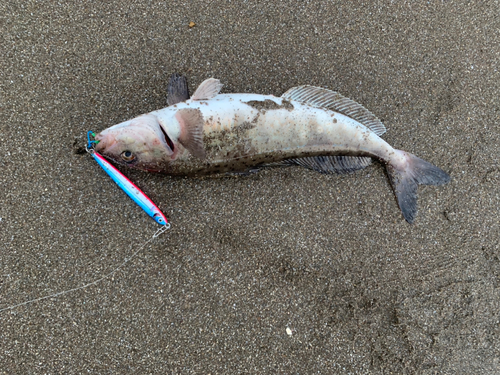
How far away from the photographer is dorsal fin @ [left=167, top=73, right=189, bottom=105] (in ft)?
9.43

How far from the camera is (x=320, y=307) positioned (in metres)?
2.99

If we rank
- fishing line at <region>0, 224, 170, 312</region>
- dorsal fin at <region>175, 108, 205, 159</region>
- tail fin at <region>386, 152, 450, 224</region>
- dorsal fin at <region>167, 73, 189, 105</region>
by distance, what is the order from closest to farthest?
dorsal fin at <region>175, 108, 205, 159</region>, fishing line at <region>0, 224, 170, 312</region>, dorsal fin at <region>167, 73, 189, 105</region>, tail fin at <region>386, 152, 450, 224</region>

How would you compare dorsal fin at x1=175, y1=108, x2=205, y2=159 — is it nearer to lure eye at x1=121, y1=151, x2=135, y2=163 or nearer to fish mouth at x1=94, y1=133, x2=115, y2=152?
lure eye at x1=121, y1=151, x2=135, y2=163

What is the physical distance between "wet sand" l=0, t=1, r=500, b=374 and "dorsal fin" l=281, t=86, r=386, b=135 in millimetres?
219

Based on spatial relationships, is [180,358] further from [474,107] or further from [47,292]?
[474,107]

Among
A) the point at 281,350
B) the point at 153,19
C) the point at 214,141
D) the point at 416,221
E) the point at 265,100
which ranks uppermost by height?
the point at 153,19

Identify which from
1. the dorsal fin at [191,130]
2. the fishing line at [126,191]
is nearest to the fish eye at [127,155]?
the fishing line at [126,191]

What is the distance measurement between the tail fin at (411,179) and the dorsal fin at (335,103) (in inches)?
18.4

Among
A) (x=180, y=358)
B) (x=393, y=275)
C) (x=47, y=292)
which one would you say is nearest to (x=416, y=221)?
(x=393, y=275)

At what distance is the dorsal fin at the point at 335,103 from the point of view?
2.99 meters

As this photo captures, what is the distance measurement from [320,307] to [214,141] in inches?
81.1

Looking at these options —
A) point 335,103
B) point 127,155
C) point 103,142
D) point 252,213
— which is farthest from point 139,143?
point 335,103

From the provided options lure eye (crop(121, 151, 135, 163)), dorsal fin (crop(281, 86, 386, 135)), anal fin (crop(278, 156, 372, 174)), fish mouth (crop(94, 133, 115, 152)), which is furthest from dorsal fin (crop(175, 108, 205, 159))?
dorsal fin (crop(281, 86, 386, 135))

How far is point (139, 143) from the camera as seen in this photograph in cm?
258
